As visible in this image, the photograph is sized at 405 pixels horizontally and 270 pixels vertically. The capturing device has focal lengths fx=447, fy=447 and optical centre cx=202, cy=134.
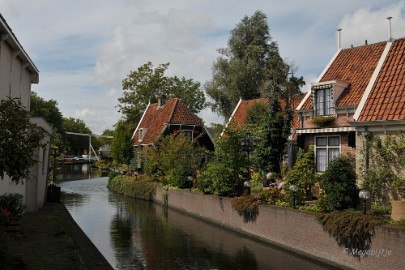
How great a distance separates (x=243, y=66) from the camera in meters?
49.2

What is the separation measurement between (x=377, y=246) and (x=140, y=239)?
34.4 feet

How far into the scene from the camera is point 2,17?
14.2 metres

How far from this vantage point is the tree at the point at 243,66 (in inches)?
1943

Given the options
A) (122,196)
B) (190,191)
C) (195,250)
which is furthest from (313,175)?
(122,196)

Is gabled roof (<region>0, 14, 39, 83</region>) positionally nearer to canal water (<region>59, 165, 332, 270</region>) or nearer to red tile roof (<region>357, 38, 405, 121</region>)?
canal water (<region>59, 165, 332, 270</region>)

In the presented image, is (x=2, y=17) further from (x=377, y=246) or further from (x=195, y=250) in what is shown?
(x=377, y=246)

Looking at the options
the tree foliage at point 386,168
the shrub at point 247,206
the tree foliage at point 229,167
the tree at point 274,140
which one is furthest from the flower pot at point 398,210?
the tree at point 274,140

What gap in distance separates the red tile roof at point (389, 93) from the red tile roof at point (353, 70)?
222 cm

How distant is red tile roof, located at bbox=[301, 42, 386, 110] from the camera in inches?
859

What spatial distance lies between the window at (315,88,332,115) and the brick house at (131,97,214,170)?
69.8 ft

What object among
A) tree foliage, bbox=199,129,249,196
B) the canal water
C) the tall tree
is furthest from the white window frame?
the tall tree

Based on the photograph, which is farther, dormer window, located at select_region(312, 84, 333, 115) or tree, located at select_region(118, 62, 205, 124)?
tree, located at select_region(118, 62, 205, 124)

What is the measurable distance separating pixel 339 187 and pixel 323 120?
7.34m

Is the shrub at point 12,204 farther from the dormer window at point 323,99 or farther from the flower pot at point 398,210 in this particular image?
the dormer window at point 323,99
